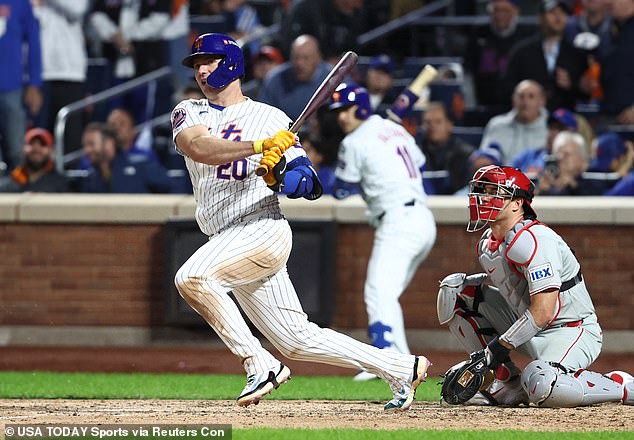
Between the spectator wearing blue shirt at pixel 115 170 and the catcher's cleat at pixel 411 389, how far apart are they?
6.26 metres

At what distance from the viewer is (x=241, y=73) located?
665cm

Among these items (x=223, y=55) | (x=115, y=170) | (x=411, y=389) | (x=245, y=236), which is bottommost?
(x=411, y=389)

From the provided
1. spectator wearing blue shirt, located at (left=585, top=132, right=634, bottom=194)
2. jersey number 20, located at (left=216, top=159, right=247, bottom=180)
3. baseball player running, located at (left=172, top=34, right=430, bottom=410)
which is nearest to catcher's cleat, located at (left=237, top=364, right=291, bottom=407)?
baseball player running, located at (left=172, top=34, right=430, bottom=410)

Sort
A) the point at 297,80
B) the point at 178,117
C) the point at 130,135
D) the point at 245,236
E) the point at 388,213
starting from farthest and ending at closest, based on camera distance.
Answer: the point at 130,135
the point at 297,80
the point at 388,213
the point at 178,117
the point at 245,236

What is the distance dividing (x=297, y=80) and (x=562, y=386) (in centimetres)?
618

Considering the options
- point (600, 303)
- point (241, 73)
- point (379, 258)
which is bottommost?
point (600, 303)

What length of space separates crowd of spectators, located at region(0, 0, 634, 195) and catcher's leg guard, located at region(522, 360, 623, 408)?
15.9 ft

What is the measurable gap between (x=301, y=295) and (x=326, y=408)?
4.15 meters

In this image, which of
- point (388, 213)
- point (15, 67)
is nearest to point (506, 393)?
point (388, 213)

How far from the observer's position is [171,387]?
350 inches

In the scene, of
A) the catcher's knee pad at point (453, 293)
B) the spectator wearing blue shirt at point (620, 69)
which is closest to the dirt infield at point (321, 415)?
the catcher's knee pad at point (453, 293)

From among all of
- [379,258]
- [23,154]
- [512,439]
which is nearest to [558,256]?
[512,439]

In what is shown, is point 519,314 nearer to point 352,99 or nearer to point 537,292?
point 537,292

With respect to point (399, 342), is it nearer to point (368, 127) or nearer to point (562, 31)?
point (368, 127)
